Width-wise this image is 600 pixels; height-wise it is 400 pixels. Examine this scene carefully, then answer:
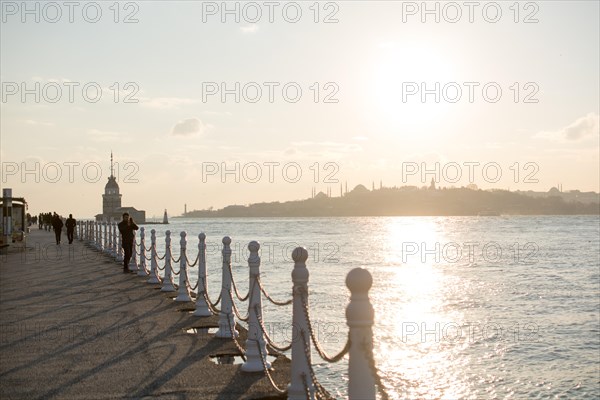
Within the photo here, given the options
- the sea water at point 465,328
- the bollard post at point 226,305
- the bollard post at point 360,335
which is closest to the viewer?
the bollard post at point 360,335

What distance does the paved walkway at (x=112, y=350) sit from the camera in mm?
7262

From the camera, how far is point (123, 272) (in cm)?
2189

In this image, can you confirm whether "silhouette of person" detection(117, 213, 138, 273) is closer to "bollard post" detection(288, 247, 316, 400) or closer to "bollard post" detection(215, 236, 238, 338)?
"bollard post" detection(215, 236, 238, 338)

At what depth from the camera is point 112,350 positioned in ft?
30.8

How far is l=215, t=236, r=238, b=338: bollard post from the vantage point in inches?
392

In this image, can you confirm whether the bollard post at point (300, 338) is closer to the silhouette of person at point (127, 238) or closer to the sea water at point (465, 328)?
the sea water at point (465, 328)

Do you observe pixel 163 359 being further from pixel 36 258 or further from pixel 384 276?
pixel 384 276

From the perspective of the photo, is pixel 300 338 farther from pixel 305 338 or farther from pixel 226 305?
pixel 226 305

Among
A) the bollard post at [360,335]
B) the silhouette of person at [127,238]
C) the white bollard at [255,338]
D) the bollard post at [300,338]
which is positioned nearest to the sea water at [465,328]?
the silhouette of person at [127,238]

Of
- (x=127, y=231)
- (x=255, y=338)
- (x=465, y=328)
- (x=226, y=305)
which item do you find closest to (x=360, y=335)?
(x=255, y=338)

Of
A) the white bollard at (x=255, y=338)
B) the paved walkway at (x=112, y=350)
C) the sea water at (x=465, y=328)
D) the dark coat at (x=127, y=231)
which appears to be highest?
the dark coat at (x=127, y=231)

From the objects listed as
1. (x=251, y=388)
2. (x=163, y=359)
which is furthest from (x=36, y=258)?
(x=251, y=388)

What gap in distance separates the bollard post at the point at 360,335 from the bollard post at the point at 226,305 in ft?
17.9

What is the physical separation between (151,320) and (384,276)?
4239 centimetres
